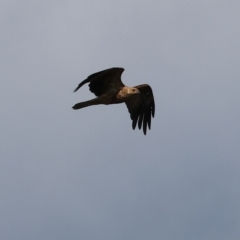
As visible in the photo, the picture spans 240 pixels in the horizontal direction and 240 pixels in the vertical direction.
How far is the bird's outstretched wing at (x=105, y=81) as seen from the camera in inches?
928

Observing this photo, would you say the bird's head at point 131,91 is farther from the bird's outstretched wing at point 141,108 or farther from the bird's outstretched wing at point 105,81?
the bird's outstretched wing at point 141,108

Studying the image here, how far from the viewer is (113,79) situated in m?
24.0

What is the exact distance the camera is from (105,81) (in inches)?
946

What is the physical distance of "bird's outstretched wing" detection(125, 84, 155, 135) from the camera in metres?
26.5

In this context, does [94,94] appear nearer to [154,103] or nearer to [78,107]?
[78,107]

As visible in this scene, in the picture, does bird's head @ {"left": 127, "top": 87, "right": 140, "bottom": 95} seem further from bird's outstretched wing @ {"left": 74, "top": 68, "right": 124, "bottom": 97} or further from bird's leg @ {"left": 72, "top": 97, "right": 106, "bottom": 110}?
bird's leg @ {"left": 72, "top": 97, "right": 106, "bottom": 110}

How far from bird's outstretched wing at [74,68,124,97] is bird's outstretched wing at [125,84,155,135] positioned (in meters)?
Result: 2.31

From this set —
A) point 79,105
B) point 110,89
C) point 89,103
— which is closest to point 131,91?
point 110,89

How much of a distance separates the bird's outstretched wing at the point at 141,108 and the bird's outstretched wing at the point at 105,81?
2.31 m

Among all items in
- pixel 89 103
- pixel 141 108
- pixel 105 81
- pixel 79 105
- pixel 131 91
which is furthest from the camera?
pixel 141 108

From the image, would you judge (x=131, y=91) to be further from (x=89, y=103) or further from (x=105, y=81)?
(x=89, y=103)

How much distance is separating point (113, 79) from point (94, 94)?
806 millimetres

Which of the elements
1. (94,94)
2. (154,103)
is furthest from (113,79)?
(154,103)

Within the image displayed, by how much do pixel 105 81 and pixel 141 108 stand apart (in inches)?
122
